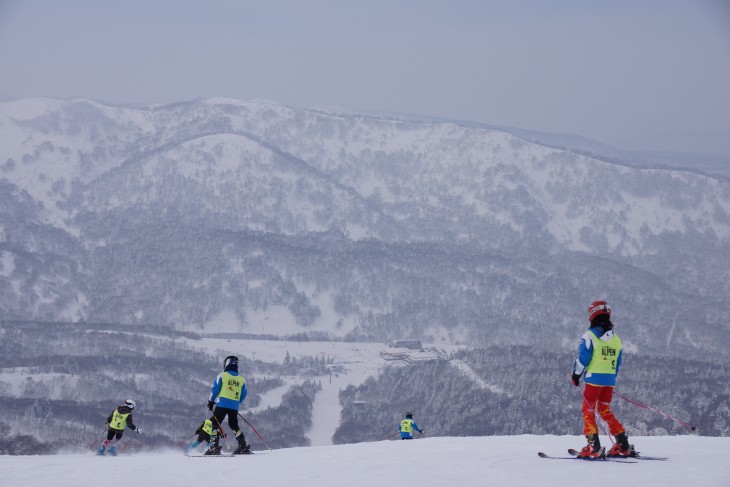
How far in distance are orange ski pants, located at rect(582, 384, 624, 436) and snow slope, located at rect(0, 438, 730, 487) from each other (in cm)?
89

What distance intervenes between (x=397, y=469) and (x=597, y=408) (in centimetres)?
488

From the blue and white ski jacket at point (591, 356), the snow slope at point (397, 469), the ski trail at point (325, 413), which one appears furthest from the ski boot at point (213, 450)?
the ski trail at point (325, 413)

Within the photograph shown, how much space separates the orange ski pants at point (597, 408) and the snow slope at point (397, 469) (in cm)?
89

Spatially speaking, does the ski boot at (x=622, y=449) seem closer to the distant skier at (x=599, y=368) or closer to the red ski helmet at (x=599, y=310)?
the distant skier at (x=599, y=368)

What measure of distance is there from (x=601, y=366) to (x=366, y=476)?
6.02 metres

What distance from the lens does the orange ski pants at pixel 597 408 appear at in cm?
1925

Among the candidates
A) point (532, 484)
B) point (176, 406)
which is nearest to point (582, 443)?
point (532, 484)

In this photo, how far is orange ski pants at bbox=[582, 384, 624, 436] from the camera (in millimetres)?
19250

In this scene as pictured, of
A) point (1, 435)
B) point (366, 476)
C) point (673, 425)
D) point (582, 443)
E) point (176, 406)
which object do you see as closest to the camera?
point (366, 476)

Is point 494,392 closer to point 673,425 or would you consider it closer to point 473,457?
point 673,425

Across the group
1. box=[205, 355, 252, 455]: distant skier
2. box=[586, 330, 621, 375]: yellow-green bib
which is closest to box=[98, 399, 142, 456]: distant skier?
box=[205, 355, 252, 455]: distant skier

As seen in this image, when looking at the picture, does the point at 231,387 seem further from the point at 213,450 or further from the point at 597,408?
the point at 597,408

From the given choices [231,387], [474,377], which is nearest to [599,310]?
[231,387]

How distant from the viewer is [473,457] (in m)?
21.5
